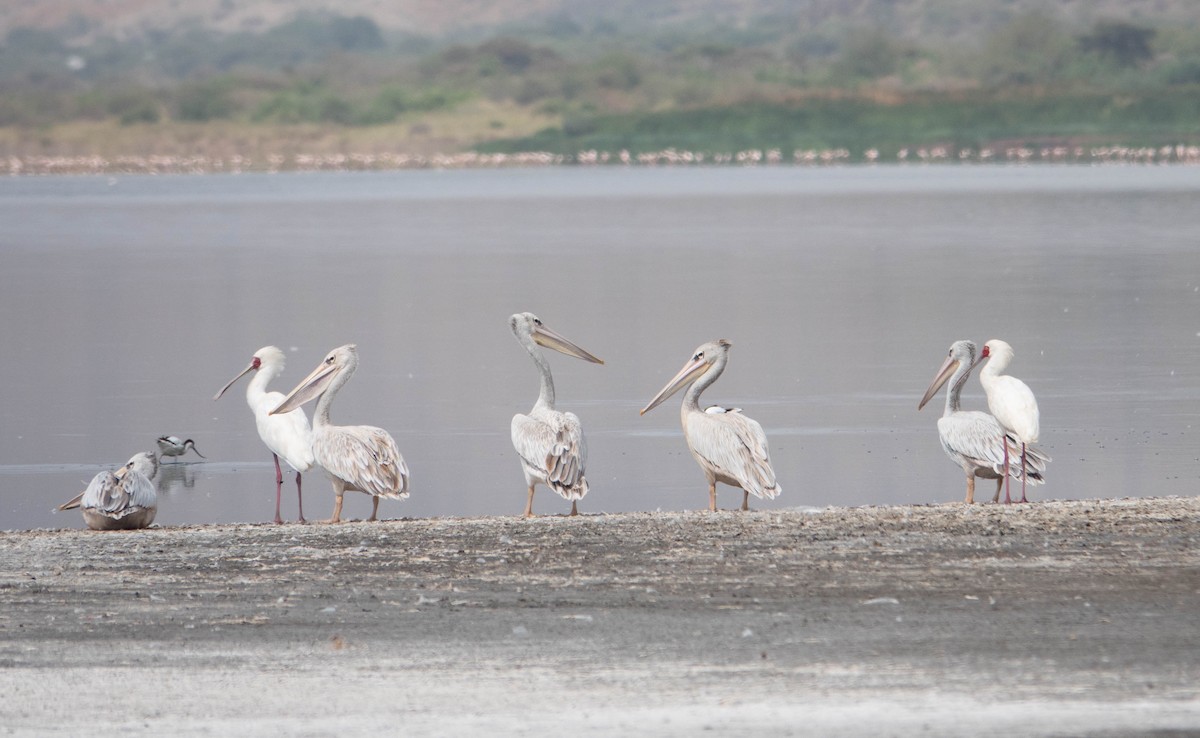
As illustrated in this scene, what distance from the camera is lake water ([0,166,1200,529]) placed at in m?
10.7

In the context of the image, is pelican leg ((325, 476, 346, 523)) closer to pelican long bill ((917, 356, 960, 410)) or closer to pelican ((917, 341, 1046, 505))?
pelican ((917, 341, 1046, 505))

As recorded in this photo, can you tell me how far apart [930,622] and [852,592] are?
0.51m

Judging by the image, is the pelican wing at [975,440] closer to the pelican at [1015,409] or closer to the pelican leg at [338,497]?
the pelican at [1015,409]

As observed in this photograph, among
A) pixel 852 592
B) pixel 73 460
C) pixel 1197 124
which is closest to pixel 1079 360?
pixel 73 460

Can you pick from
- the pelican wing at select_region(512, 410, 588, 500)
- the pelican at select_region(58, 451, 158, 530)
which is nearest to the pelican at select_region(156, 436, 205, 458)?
Result: the pelican at select_region(58, 451, 158, 530)

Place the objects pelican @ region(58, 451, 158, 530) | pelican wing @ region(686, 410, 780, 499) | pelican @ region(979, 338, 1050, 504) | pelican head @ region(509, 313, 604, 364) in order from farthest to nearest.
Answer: pelican head @ region(509, 313, 604, 364)
pelican @ region(979, 338, 1050, 504)
pelican wing @ region(686, 410, 780, 499)
pelican @ region(58, 451, 158, 530)

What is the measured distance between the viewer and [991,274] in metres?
24.8

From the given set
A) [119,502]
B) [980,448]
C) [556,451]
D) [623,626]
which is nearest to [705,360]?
[556,451]

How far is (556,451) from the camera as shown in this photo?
29.6ft

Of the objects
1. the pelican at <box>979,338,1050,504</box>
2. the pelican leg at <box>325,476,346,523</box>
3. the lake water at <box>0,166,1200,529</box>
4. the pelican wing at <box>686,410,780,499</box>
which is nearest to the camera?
the pelican wing at <box>686,410,780,499</box>

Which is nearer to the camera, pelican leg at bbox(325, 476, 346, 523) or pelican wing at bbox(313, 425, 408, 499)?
pelican wing at bbox(313, 425, 408, 499)

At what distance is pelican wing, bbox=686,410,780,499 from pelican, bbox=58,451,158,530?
2612 mm

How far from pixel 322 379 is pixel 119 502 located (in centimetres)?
163

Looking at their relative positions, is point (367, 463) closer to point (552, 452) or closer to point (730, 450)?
point (552, 452)
